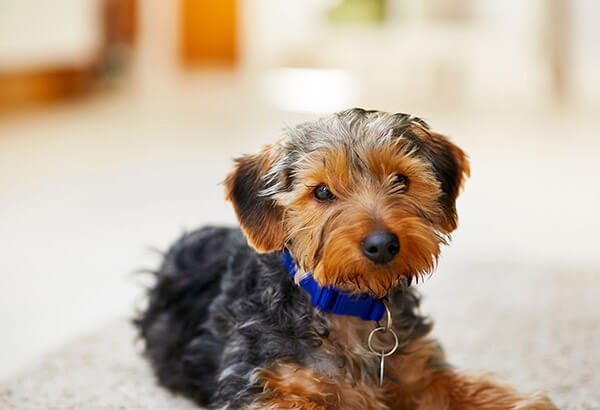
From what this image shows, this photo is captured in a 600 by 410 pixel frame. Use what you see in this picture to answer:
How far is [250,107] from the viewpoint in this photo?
945 centimetres

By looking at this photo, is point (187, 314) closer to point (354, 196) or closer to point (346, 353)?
point (346, 353)

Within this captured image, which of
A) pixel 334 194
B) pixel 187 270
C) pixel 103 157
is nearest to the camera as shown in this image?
pixel 334 194

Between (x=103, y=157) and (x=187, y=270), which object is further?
(x=103, y=157)

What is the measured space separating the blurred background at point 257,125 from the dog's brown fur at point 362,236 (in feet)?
1.86

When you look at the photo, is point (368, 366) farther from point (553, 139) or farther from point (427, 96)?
point (427, 96)

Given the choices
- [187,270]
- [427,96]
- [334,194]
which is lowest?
[427,96]

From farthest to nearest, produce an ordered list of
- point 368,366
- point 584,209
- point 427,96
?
point 427,96 → point 584,209 → point 368,366

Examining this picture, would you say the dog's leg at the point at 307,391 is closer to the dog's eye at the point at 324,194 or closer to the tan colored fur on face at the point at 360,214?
the tan colored fur on face at the point at 360,214

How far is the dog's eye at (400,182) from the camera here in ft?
5.98

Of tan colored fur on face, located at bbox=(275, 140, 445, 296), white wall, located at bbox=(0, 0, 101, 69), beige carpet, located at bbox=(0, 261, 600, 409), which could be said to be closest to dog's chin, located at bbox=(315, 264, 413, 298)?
tan colored fur on face, located at bbox=(275, 140, 445, 296)

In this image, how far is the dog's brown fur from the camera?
173 centimetres

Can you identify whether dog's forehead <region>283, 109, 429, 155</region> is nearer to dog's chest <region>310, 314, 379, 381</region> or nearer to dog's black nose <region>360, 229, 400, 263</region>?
dog's black nose <region>360, 229, 400, 263</region>

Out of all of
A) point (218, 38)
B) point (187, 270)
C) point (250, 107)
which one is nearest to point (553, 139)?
point (250, 107)

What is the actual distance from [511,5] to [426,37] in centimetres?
135
